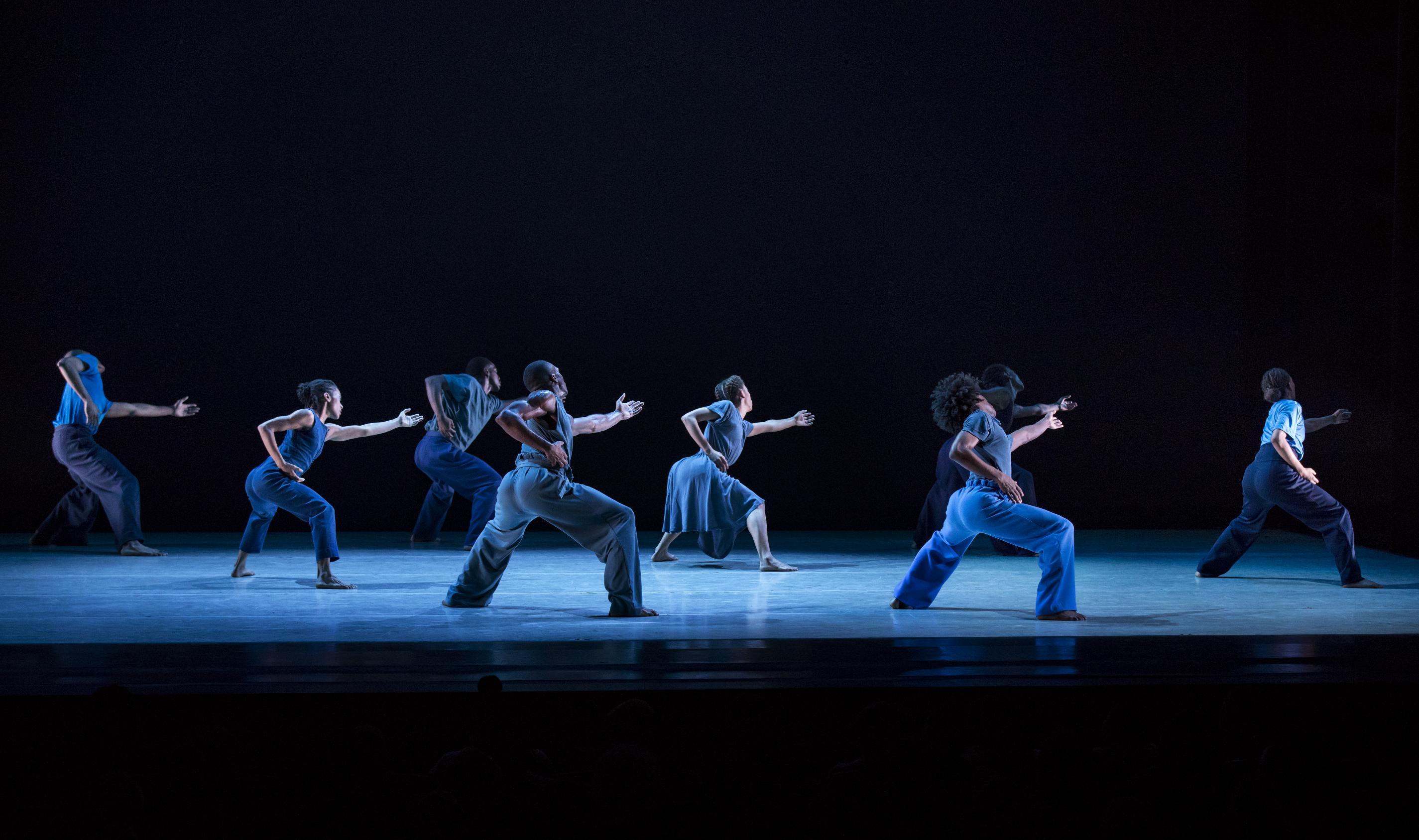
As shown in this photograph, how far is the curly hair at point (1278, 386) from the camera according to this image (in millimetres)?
6363

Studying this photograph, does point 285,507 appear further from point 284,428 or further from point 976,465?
point 976,465

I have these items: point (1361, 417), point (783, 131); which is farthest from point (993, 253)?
point (1361, 417)

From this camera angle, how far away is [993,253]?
9586 mm

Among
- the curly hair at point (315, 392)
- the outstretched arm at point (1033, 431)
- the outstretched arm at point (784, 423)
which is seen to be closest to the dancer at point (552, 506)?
the curly hair at point (315, 392)

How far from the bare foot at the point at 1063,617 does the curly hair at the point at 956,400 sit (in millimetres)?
940

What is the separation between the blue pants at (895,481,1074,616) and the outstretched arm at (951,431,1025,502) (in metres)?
0.05

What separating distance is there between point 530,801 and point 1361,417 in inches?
313

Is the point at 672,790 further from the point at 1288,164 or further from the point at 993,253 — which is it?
the point at 1288,164

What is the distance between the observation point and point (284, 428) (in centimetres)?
Answer: 646

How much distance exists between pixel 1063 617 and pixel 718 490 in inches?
103

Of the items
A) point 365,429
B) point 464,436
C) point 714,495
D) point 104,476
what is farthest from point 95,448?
point 714,495

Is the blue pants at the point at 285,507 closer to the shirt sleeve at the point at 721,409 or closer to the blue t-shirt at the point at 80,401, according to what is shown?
the blue t-shirt at the point at 80,401

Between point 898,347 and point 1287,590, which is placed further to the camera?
point 898,347

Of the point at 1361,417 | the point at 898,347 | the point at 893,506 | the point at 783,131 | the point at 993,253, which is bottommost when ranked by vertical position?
the point at 893,506
